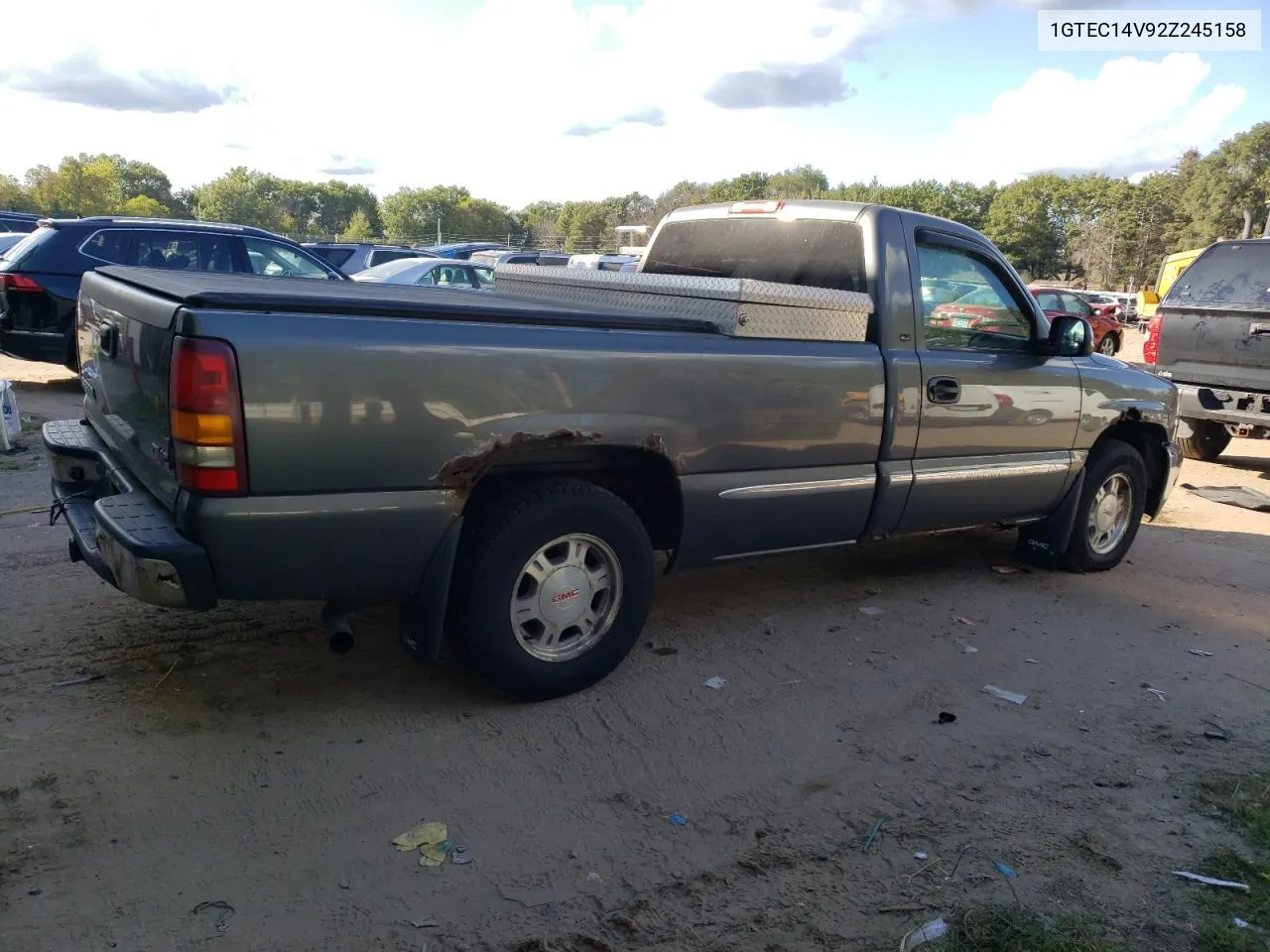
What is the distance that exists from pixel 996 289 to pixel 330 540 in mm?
3793

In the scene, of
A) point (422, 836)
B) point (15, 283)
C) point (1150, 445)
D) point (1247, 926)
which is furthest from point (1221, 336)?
point (15, 283)

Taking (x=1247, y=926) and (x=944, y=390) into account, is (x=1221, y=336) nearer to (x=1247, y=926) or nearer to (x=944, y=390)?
(x=944, y=390)

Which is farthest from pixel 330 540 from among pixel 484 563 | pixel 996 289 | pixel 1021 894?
pixel 996 289

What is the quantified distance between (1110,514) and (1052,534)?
58 cm

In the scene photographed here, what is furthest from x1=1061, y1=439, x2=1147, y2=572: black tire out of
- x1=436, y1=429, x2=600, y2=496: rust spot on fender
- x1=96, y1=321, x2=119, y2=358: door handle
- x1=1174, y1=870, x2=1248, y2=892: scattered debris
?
x1=96, y1=321, x2=119, y2=358: door handle

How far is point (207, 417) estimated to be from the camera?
288cm

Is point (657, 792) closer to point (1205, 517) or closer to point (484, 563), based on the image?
point (484, 563)

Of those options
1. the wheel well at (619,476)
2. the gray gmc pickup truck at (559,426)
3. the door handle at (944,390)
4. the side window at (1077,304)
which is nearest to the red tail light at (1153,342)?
the gray gmc pickup truck at (559,426)

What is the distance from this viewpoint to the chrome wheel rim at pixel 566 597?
3.67 m

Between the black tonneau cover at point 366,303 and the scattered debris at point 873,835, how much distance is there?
1.96 metres

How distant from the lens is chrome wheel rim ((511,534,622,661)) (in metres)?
3.67

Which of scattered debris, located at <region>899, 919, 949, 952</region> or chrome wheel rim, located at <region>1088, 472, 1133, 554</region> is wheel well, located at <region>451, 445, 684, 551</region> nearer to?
scattered debris, located at <region>899, 919, 949, 952</region>

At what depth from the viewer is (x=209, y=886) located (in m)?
2.63

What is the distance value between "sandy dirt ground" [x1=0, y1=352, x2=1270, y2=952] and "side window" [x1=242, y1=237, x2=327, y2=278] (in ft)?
18.1
